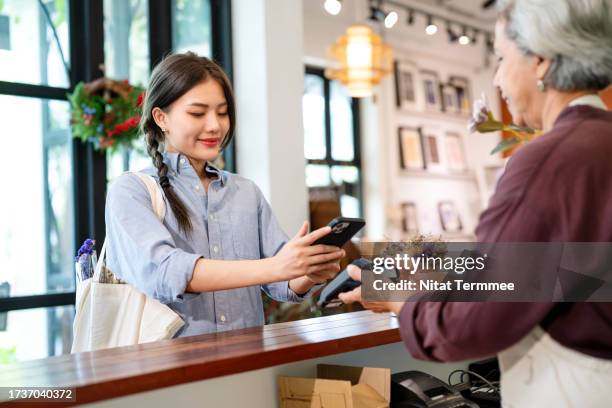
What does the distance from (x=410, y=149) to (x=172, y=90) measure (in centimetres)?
593

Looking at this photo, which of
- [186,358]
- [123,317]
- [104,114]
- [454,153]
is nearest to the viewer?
[186,358]

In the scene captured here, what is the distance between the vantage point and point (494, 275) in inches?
45.5

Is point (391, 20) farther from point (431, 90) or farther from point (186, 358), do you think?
point (186, 358)

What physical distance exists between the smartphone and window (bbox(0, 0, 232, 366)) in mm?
2793

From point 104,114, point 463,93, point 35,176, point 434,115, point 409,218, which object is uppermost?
point 463,93

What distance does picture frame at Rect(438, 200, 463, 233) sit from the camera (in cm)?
820

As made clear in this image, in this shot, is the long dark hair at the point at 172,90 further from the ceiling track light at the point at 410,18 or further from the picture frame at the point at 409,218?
the picture frame at the point at 409,218

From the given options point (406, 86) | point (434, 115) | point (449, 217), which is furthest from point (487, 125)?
point (449, 217)

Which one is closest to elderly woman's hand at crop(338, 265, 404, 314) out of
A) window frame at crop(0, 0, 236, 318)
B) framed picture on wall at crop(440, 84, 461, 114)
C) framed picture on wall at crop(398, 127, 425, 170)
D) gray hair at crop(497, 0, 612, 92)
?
Result: gray hair at crop(497, 0, 612, 92)

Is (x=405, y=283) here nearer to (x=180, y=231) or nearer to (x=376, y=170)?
(x=180, y=231)

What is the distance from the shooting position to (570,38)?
1152 mm

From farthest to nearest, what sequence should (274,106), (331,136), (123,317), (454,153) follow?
(454,153) < (331,136) < (274,106) < (123,317)

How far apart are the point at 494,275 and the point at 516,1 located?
483mm

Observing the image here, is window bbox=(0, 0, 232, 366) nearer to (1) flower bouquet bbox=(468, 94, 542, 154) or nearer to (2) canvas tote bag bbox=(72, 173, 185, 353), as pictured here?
(2) canvas tote bag bbox=(72, 173, 185, 353)
